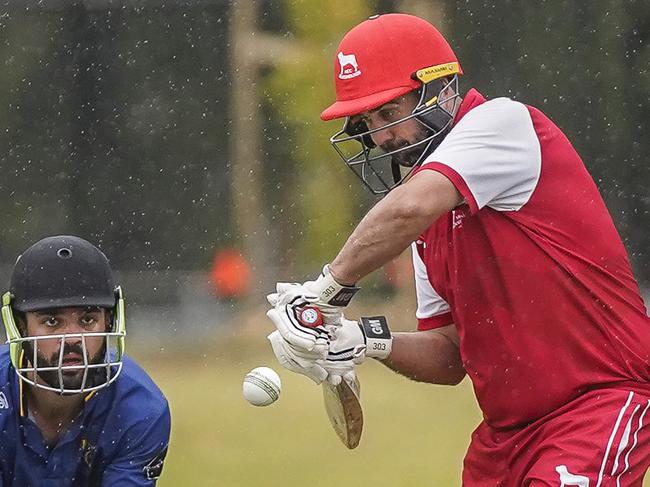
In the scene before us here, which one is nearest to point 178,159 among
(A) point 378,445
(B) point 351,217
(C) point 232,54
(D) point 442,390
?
(C) point 232,54

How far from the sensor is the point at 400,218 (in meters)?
4.02

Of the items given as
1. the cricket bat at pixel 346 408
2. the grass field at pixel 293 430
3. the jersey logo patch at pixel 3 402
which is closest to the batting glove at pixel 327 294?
the cricket bat at pixel 346 408

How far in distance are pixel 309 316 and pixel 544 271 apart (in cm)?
73

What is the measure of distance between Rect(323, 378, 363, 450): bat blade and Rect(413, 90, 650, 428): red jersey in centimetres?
54

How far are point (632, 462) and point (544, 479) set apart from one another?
29cm

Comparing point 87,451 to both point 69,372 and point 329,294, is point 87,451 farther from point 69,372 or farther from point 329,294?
point 329,294

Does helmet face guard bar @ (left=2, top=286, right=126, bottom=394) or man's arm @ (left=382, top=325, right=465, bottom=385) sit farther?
man's arm @ (left=382, top=325, right=465, bottom=385)

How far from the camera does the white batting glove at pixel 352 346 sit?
4465 millimetres

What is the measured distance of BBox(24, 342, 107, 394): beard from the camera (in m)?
4.46

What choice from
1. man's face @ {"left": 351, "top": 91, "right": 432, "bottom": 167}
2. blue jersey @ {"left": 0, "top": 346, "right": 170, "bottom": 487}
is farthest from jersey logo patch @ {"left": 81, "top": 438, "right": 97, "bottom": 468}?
man's face @ {"left": 351, "top": 91, "right": 432, "bottom": 167}

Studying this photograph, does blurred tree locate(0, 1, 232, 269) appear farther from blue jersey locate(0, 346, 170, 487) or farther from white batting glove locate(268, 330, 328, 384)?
white batting glove locate(268, 330, 328, 384)

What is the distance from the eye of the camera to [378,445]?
10078 millimetres

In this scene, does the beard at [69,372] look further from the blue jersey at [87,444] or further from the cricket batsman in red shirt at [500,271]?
the cricket batsman in red shirt at [500,271]

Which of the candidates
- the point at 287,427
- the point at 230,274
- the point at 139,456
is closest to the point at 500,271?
the point at 139,456
